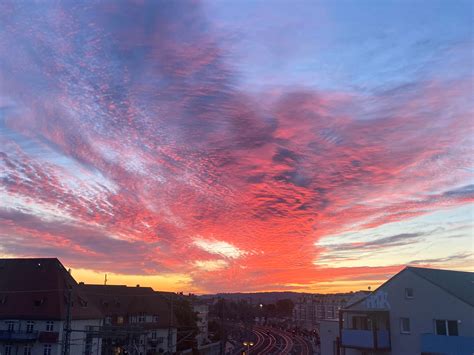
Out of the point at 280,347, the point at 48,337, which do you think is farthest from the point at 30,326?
the point at 280,347

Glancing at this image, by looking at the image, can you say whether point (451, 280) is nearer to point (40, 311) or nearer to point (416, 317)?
point (416, 317)

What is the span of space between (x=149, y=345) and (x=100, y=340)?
33.7 feet

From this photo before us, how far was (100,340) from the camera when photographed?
5475 cm

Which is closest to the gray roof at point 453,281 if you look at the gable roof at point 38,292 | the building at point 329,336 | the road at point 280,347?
the building at point 329,336

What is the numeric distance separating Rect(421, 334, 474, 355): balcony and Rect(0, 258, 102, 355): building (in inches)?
1193

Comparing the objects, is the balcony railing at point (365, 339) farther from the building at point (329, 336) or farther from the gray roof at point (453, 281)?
the gray roof at point (453, 281)

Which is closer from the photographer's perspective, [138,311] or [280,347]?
[138,311]

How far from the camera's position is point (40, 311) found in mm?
49219

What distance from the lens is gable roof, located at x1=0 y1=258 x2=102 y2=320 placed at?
1948 inches

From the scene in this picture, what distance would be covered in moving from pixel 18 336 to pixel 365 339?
35.4 metres

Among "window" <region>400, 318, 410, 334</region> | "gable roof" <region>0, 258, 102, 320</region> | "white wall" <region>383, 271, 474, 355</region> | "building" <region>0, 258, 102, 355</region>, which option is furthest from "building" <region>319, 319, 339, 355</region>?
"gable roof" <region>0, 258, 102, 320</region>

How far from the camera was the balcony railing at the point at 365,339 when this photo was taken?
109 feet

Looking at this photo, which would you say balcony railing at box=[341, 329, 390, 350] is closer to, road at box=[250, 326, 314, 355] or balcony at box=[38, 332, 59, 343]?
balcony at box=[38, 332, 59, 343]

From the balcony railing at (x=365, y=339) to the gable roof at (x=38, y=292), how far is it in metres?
28.9
